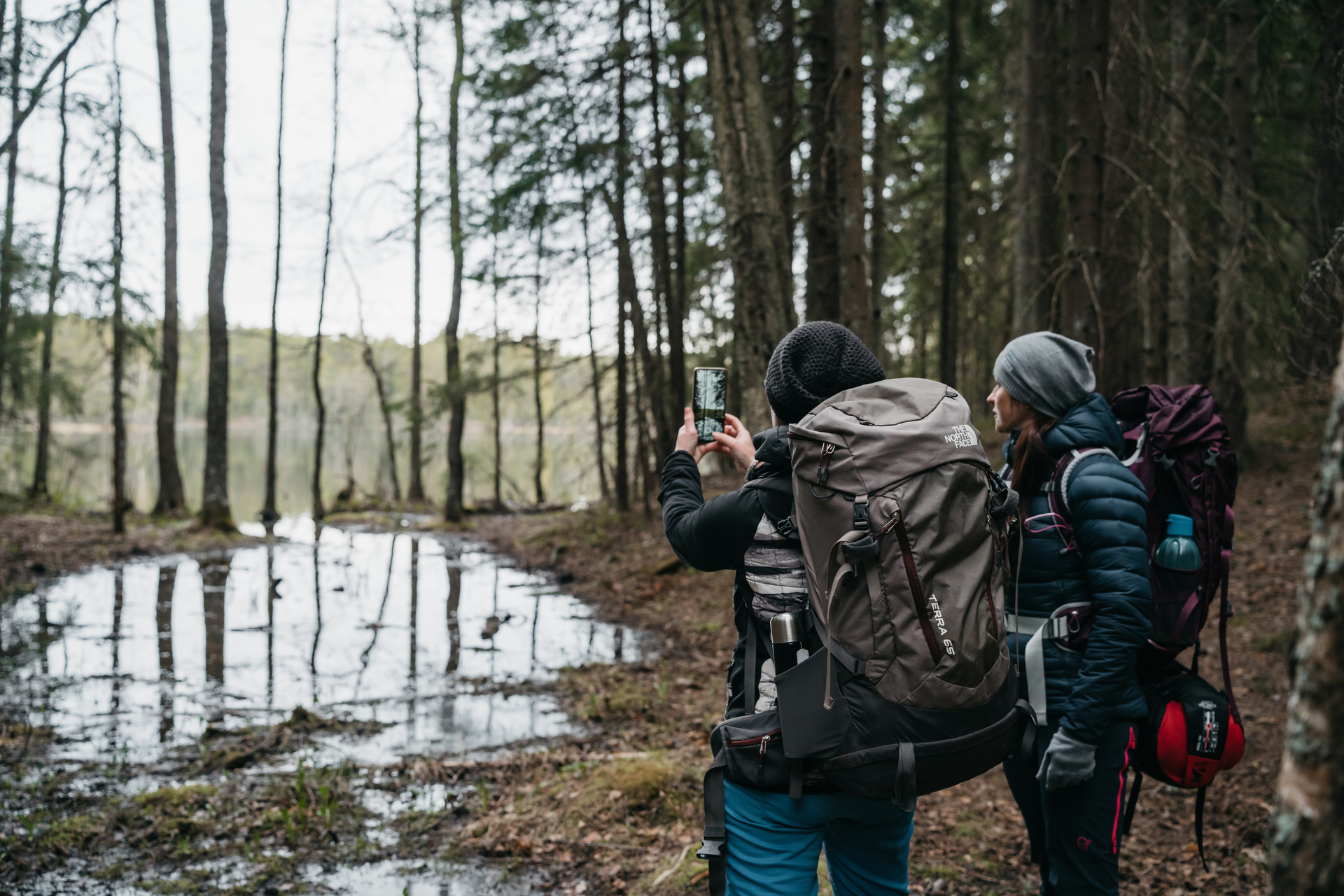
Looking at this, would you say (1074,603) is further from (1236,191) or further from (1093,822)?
(1236,191)

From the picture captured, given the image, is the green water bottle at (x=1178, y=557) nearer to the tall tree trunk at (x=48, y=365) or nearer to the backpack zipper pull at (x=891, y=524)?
the backpack zipper pull at (x=891, y=524)

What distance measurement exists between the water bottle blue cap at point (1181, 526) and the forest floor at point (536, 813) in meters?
1.92

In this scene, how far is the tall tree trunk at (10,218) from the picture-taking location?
1109 centimetres

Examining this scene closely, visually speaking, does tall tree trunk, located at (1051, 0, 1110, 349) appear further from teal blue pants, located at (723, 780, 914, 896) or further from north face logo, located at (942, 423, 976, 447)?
teal blue pants, located at (723, 780, 914, 896)

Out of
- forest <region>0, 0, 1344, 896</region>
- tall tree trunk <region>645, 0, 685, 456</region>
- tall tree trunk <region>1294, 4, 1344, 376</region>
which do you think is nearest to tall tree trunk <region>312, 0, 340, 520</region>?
→ forest <region>0, 0, 1344, 896</region>

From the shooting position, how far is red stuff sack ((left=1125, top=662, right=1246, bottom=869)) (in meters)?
2.32

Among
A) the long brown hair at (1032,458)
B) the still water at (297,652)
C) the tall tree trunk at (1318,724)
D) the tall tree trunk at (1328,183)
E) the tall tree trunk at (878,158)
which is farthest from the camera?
the tall tree trunk at (878,158)

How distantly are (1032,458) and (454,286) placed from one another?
18314mm

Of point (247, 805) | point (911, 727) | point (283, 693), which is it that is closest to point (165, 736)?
point (283, 693)

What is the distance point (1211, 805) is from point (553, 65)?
780 centimetres

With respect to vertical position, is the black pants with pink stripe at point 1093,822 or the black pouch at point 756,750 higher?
the black pouch at point 756,750

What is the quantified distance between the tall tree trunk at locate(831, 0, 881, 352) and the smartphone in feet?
15.3

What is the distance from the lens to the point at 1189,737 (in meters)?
2.33

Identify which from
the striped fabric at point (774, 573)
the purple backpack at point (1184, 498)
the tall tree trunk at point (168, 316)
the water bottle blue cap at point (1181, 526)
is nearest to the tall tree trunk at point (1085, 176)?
the purple backpack at point (1184, 498)
